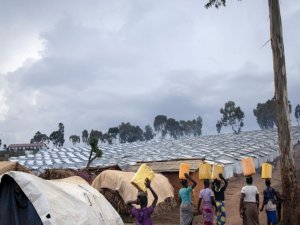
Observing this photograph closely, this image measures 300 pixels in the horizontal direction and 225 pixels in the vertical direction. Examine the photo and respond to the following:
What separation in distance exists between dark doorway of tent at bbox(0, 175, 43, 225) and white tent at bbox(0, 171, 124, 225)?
136mm

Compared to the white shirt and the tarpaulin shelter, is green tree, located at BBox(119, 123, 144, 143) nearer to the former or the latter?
the tarpaulin shelter

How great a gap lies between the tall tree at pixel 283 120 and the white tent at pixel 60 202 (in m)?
5.45

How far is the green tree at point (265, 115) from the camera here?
299 feet

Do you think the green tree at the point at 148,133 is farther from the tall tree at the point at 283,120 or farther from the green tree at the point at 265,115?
the tall tree at the point at 283,120

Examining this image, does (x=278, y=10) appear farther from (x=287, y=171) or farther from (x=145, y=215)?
(x=145, y=215)

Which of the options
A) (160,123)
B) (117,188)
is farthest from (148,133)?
(117,188)

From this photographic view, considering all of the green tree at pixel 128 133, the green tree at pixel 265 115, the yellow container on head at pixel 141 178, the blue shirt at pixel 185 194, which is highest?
the green tree at pixel 265 115

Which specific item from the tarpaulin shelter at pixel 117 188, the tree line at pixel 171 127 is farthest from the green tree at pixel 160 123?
the tarpaulin shelter at pixel 117 188

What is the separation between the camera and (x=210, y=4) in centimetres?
1250

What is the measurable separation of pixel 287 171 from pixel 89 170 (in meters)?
13.2

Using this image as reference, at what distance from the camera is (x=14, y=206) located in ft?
20.6

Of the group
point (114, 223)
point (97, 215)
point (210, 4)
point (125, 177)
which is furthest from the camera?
point (125, 177)

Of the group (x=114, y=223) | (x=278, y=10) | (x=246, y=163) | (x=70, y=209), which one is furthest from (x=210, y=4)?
(x=70, y=209)

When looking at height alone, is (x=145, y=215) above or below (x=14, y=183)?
below
